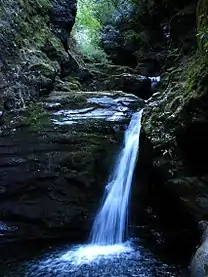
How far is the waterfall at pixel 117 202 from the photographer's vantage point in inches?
262

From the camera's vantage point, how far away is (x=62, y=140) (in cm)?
761

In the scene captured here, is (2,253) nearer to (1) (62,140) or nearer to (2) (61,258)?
(2) (61,258)

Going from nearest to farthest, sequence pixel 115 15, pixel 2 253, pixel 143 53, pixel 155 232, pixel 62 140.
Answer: pixel 2 253
pixel 155 232
pixel 62 140
pixel 143 53
pixel 115 15

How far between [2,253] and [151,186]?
2.74 meters

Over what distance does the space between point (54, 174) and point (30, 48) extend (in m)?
4.44

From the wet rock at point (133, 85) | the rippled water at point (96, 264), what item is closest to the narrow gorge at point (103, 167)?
the rippled water at point (96, 264)

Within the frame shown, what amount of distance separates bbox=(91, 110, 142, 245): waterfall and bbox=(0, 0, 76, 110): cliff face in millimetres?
3097

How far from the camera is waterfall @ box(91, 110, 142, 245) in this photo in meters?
6.66

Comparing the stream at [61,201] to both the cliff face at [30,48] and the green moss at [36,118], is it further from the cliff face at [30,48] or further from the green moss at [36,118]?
the cliff face at [30,48]

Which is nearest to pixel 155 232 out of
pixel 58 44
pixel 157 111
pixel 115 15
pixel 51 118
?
pixel 157 111

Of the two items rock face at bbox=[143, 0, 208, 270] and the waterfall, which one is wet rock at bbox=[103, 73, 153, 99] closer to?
the waterfall

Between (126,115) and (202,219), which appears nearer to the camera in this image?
(202,219)

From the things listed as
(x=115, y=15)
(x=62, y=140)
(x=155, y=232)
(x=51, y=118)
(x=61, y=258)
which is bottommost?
(x=61, y=258)

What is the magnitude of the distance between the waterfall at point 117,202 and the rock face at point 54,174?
0.57ft
